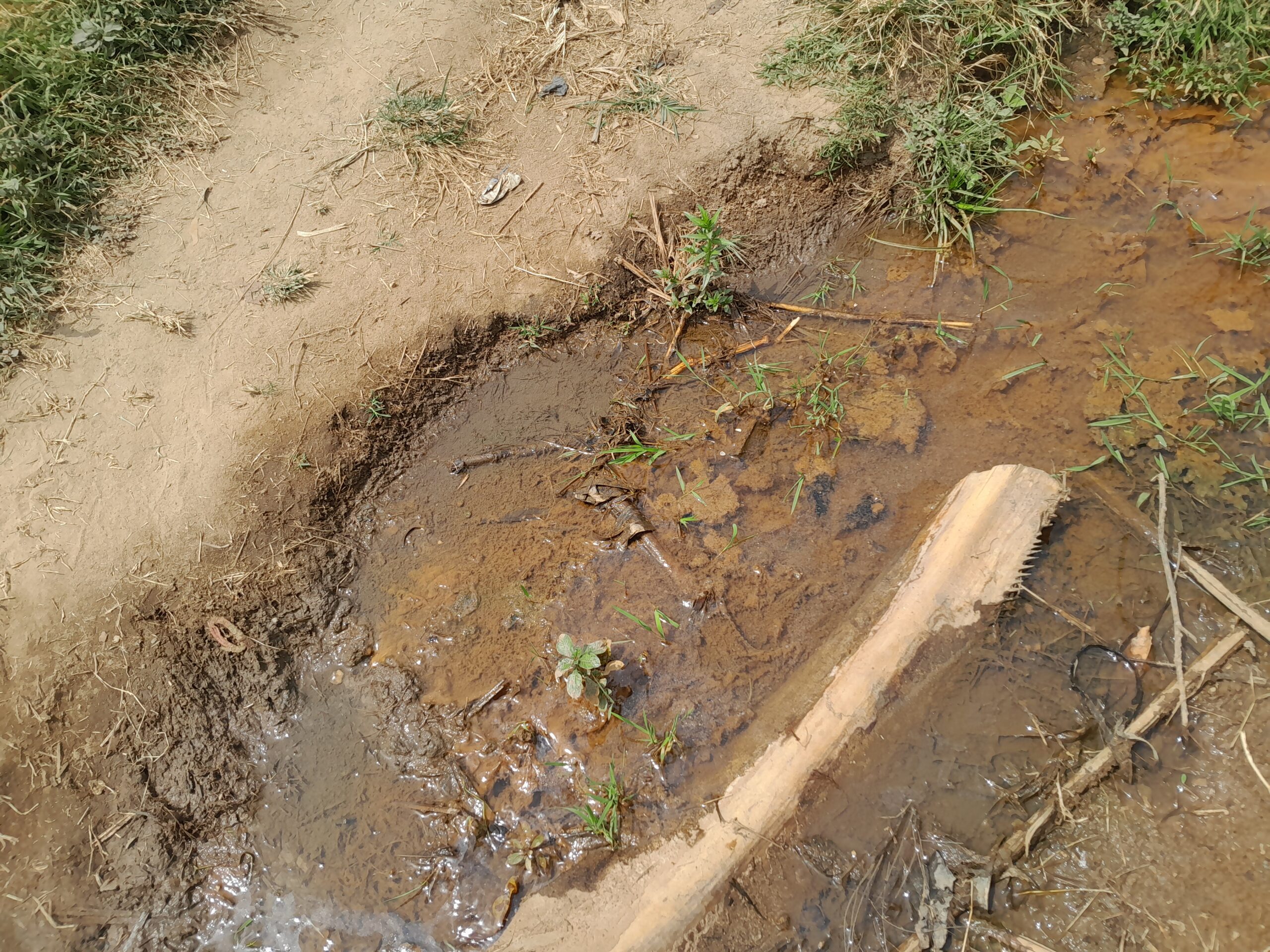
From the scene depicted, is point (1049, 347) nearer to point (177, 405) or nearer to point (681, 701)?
point (681, 701)

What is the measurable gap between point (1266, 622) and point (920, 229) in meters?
2.36

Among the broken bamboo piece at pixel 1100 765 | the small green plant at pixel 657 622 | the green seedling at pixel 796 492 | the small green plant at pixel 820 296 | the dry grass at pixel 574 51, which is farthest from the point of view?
the dry grass at pixel 574 51

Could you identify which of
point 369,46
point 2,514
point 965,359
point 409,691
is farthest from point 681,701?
point 369,46

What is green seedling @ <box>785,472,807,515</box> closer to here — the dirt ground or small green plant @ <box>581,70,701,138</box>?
the dirt ground

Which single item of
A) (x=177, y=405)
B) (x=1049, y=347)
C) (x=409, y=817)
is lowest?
(x=1049, y=347)

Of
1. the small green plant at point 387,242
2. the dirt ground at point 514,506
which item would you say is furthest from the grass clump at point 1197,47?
the small green plant at point 387,242

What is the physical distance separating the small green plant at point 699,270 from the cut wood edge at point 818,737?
1.51 m

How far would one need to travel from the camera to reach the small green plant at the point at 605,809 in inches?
98.7

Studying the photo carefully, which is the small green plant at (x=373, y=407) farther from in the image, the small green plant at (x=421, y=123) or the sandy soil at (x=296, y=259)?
the small green plant at (x=421, y=123)

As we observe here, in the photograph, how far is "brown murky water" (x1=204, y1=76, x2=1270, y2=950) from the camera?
2475 millimetres

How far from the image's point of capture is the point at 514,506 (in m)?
3.25

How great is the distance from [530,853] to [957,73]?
4383 millimetres

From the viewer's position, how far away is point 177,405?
3.28 metres

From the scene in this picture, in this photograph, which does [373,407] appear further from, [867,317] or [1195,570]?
[1195,570]
